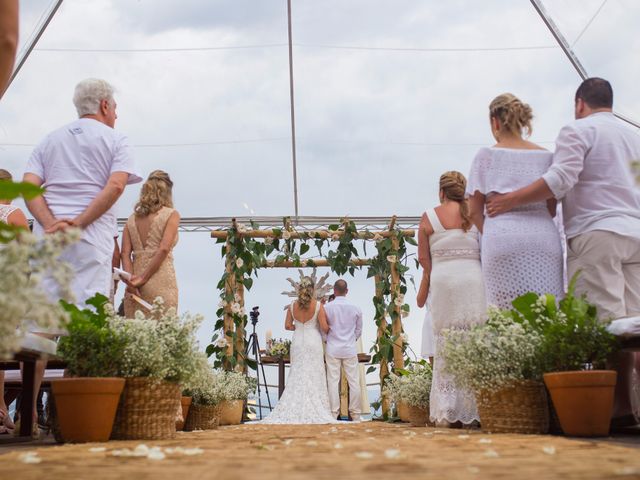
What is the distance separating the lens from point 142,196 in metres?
4.36

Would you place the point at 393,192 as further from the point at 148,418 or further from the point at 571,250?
the point at 148,418

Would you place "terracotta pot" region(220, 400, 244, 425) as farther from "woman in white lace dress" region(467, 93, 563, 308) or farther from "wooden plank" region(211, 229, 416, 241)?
"woman in white lace dress" region(467, 93, 563, 308)

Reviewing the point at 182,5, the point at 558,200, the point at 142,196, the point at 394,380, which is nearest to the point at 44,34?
the point at 182,5

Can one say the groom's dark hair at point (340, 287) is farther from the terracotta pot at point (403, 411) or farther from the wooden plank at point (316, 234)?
the terracotta pot at point (403, 411)

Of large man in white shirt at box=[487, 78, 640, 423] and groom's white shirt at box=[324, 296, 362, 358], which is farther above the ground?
large man in white shirt at box=[487, 78, 640, 423]

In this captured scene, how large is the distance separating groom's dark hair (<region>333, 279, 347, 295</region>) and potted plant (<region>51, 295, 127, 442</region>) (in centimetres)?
593

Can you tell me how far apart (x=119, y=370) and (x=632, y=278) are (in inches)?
93.0

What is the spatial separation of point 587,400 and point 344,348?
19.0 feet

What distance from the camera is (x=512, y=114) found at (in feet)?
12.3

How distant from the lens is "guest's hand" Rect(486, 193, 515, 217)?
3.55m

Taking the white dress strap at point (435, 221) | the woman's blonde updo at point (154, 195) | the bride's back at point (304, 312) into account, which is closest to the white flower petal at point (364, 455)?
the woman's blonde updo at point (154, 195)

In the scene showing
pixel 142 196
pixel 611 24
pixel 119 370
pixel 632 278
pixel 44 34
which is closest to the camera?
pixel 119 370

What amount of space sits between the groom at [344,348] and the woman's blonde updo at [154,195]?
15.2 feet

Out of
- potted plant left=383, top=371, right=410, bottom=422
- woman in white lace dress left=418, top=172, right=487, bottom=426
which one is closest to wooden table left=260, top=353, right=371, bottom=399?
potted plant left=383, top=371, right=410, bottom=422
